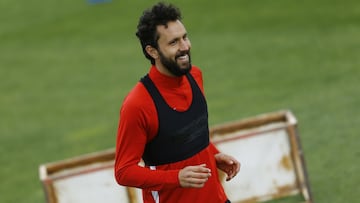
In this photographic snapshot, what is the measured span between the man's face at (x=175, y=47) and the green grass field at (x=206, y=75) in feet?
12.1

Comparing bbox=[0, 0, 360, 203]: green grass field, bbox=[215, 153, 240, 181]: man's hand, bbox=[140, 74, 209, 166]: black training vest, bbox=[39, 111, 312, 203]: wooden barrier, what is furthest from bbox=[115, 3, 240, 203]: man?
bbox=[0, 0, 360, 203]: green grass field

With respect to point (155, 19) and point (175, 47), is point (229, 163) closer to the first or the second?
point (175, 47)

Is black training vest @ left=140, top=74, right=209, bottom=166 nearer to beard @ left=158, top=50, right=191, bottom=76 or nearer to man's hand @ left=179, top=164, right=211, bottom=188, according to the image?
beard @ left=158, top=50, right=191, bottom=76

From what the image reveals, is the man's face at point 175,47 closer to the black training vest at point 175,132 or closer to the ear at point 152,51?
the ear at point 152,51

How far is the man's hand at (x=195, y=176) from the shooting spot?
4.37m

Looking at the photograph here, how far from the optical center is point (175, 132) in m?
4.62

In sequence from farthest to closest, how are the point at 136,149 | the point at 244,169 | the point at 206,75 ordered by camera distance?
the point at 206,75
the point at 244,169
the point at 136,149

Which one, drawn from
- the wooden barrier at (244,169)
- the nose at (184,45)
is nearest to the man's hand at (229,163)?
the nose at (184,45)

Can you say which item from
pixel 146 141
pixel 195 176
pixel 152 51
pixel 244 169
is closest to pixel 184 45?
pixel 152 51

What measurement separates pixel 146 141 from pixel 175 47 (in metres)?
0.55

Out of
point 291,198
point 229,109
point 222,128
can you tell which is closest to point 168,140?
point 222,128

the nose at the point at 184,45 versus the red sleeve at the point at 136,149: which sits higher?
the nose at the point at 184,45

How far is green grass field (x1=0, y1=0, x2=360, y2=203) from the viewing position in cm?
970

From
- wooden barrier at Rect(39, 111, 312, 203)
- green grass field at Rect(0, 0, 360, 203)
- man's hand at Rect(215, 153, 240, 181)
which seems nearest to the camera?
man's hand at Rect(215, 153, 240, 181)
